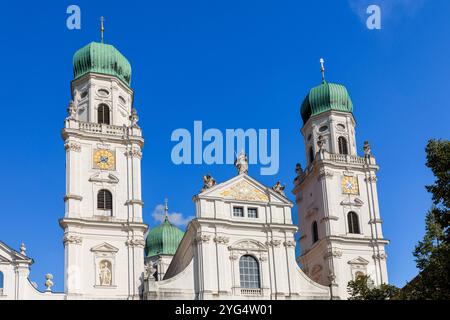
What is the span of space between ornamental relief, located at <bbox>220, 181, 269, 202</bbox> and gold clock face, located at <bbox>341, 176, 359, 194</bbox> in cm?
697

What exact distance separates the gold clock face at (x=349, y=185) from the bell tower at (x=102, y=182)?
14.4 m

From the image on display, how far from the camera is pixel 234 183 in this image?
149ft

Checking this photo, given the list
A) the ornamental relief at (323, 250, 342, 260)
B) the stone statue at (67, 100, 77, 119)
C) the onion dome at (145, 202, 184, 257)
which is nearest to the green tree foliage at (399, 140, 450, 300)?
the ornamental relief at (323, 250, 342, 260)

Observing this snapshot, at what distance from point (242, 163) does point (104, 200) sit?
359 inches

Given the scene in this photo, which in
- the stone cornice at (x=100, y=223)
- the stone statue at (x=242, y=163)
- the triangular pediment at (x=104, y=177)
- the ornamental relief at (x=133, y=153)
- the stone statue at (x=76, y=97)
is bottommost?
the stone cornice at (x=100, y=223)

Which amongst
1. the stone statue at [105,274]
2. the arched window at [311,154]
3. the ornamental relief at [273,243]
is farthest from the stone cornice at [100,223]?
the arched window at [311,154]

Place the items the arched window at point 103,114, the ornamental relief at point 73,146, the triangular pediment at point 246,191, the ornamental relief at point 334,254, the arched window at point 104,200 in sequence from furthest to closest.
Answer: the ornamental relief at point 334,254
the arched window at point 103,114
the triangular pediment at point 246,191
the ornamental relief at point 73,146
the arched window at point 104,200

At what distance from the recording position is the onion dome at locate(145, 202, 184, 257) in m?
62.5

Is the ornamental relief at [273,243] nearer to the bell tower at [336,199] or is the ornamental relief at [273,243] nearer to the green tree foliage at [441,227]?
the bell tower at [336,199]

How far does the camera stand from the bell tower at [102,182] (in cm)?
4225

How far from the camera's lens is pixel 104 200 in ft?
146
